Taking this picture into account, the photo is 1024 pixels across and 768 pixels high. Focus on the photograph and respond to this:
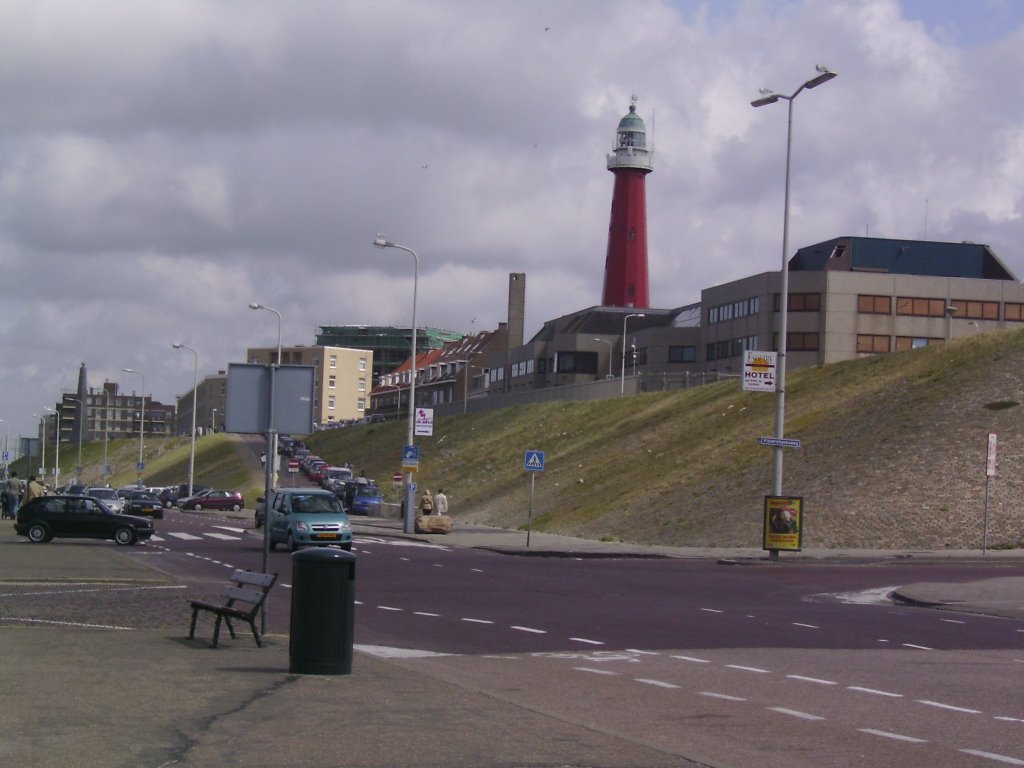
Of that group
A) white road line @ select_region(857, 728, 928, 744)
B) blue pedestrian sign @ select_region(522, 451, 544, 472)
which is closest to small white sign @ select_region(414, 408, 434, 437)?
blue pedestrian sign @ select_region(522, 451, 544, 472)

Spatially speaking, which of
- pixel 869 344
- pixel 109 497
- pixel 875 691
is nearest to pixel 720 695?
pixel 875 691

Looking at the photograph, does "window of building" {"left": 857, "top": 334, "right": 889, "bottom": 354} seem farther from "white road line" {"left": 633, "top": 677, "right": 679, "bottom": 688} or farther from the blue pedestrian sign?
"white road line" {"left": 633, "top": 677, "right": 679, "bottom": 688}

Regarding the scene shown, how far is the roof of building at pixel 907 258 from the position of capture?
96438 millimetres

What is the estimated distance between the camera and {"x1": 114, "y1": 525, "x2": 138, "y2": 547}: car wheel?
37.8 m

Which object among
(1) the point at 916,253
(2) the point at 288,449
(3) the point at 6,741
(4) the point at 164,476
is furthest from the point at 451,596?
(4) the point at 164,476

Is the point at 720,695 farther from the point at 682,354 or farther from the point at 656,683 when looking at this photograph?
the point at 682,354

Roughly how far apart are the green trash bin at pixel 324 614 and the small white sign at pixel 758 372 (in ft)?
77.9

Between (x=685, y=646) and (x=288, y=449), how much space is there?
101 metres

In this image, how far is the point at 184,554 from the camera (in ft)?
110

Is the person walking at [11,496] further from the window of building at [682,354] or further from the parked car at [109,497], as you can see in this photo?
the window of building at [682,354]

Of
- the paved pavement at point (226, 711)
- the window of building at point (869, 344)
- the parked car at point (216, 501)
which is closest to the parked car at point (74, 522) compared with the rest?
the paved pavement at point (226, 711)

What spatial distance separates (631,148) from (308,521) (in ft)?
273

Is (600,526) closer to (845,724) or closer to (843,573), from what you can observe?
(843,573)

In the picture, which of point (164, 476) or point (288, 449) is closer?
Answer: point (288, 449)
